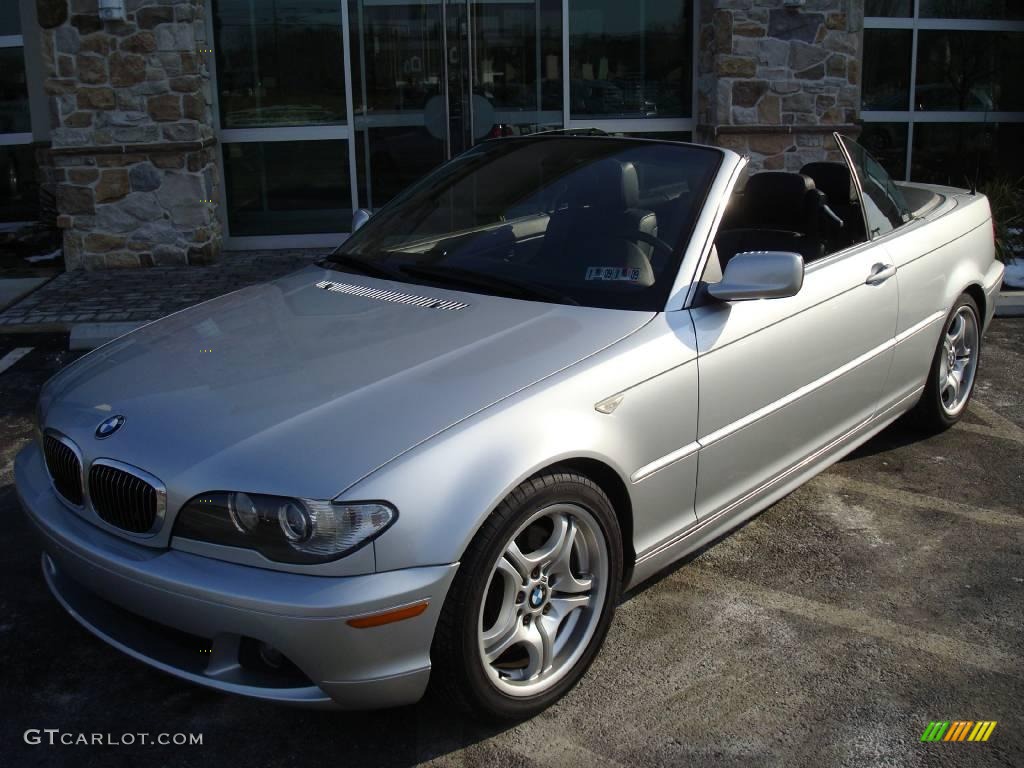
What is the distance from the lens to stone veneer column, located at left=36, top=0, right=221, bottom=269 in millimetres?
9320

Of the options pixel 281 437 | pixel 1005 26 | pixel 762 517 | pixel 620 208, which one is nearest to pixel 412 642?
pixel 281 437

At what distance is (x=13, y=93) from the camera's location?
11.4 m

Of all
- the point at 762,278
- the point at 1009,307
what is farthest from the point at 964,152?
the point at 762,278

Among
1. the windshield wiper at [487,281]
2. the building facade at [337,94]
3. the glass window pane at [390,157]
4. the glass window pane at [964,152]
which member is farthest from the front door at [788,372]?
the glass window pane at [964,152]

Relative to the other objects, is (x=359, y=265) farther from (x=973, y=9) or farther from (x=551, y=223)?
(x=973, y=9)

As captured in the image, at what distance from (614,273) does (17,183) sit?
32.0 feet

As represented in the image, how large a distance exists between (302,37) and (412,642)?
8709 millimetres

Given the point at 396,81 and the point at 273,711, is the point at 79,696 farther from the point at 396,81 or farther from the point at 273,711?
the point at 396,81

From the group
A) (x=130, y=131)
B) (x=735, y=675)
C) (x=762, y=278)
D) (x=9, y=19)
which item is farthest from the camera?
(x=9, y=19)

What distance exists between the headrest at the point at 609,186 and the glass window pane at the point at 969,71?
885 centimetres

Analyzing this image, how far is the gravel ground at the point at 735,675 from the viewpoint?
2.99 metres

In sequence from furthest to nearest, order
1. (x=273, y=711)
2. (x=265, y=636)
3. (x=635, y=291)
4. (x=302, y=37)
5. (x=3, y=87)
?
1. (x=3, y=87)
2. (x=302, y=37)
3. (x=635, y=291)
4. (x=273, y=711)
5. (x=265, y=636)

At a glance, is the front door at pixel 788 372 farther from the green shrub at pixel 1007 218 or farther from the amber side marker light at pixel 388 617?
the green shrub at pixel 1007 218

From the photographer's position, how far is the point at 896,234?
4.77 meters
